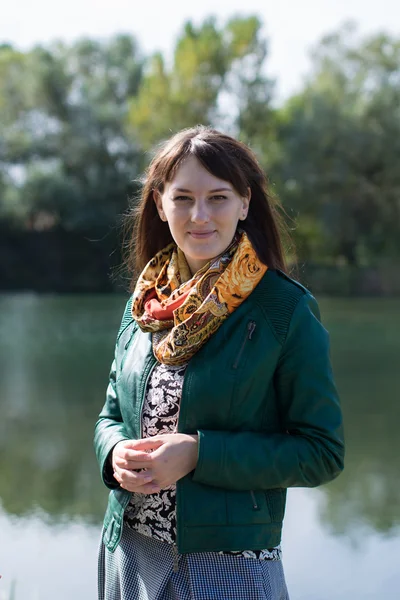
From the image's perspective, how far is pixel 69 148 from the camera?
21406 mm

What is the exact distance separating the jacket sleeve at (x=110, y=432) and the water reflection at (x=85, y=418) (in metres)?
2.22

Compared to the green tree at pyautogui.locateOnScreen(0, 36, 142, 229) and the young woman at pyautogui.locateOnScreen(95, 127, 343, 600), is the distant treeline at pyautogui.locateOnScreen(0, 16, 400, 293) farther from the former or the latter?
the young woman at pyautogui.locateOnScreen(95, 127, 343, 600)

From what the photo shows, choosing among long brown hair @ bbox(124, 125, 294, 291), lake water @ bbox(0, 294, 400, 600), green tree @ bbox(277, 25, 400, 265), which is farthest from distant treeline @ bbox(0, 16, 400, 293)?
long brown hair @ bbox(124, 125, 294, 291)

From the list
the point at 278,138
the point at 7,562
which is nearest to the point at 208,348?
the point at 7,562

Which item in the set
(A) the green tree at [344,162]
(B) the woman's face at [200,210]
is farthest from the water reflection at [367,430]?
(A) the green tree at [344,162]

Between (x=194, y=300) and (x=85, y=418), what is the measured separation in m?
4.56

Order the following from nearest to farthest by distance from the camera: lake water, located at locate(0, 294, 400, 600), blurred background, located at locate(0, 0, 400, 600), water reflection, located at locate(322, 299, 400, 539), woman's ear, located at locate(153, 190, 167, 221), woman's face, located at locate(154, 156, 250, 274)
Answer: woman's face, located at locate(154, 156, 250, 274) < woman's ear, located at locate(153, 190, 167, 221) < lake water, located at locate(0, 294, 400, 600) < water reflection, located at locate(322, 299, 400, 539) < blurred background, located at locate(0, 0, 400, 600)

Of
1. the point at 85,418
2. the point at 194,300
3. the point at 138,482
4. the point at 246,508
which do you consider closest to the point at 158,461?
the point at 138,482

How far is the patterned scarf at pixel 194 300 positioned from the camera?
1.38m

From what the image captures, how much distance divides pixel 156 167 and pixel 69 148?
20505 millimetres

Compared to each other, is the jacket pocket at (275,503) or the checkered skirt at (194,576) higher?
the jacket pocket at (275,503)

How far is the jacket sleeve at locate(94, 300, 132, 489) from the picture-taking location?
59.1 inches

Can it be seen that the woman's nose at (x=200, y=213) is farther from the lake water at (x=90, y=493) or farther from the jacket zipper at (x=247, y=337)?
the lake water at (x=90, y=493)

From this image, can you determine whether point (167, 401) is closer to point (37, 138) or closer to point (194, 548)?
point (194, 548)
